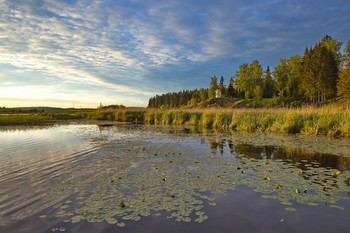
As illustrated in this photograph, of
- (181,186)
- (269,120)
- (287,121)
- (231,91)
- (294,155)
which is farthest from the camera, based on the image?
(231,91)

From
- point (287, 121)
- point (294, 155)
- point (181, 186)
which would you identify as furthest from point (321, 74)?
point (181, 186)

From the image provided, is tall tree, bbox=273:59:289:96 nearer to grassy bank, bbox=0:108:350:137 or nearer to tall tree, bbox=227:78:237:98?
tall tree, bbox=227:78:237:98

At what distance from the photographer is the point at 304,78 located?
2005 inches

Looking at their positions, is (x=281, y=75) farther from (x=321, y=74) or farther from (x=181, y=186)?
(x=181, y=186)

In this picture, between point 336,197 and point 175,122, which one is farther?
point 175,122

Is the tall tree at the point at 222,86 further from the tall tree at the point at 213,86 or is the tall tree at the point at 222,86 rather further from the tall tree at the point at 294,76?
the tall tree at the point at 294,76

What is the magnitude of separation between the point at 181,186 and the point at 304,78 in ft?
183

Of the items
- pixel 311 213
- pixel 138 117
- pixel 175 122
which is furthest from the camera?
pixel 138 117

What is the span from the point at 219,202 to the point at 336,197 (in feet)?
8.11

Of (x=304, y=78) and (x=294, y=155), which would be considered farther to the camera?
(x=304, y=78)

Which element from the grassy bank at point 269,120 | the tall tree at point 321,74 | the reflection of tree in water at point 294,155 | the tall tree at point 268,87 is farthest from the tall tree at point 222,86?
the reflection of tree in water at point 294,155

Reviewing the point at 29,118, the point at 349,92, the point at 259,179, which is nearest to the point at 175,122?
the point at 29,118

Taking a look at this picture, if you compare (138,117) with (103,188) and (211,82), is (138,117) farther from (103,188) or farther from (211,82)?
(211,82)

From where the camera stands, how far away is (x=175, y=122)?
27609 mm
